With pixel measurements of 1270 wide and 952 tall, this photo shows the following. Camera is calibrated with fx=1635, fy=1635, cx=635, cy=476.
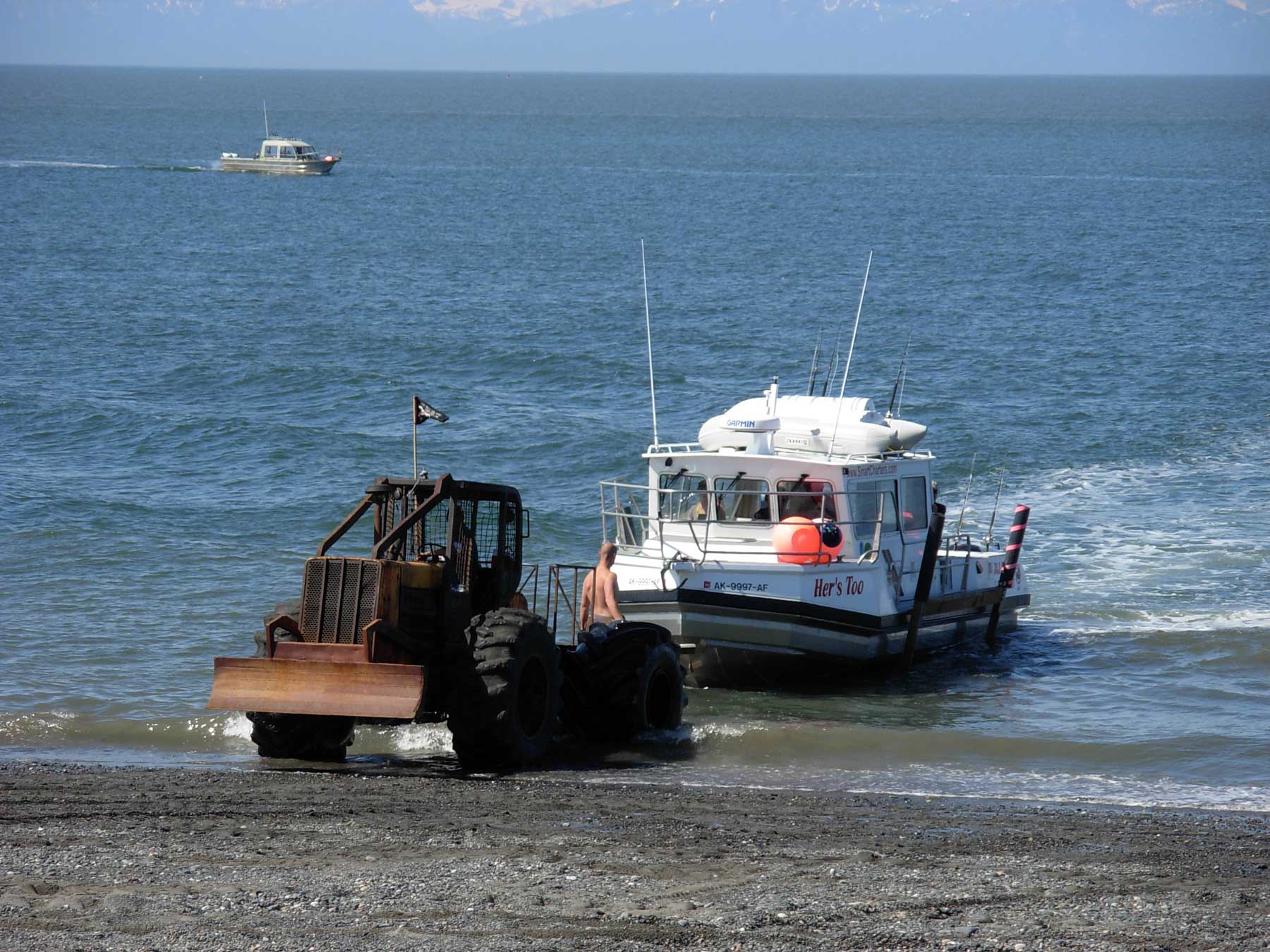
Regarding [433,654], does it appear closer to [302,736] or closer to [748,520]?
[302,736]

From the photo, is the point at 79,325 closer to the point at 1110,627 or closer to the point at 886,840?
the point at 1110,627

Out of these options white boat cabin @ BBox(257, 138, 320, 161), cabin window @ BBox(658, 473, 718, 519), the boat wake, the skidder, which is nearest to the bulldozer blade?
the skidder

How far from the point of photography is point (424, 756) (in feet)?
46.8

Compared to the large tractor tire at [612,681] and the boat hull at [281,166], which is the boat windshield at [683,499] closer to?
the large tractor tire at [612,681]

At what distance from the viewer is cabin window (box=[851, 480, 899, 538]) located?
18109 millimetres

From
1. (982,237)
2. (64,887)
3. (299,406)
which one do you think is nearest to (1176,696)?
(64,887)

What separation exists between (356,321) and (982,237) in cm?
3213

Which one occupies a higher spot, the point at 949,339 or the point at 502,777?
the point at 949,339

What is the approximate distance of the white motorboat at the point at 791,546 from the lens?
669 inches

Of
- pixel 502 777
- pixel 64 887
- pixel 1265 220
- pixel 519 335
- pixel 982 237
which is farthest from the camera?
pixel 1265 220

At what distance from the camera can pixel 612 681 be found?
1455 cm

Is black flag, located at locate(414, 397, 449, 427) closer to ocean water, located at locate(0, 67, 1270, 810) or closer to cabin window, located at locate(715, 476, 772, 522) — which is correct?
ocean water, located at locate(0, 67, 1270, 810)

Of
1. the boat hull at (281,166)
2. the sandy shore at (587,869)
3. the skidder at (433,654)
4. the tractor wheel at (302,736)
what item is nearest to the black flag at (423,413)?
the skidder at (433,654)

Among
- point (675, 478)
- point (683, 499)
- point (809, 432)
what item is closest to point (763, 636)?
point (683, 499)
